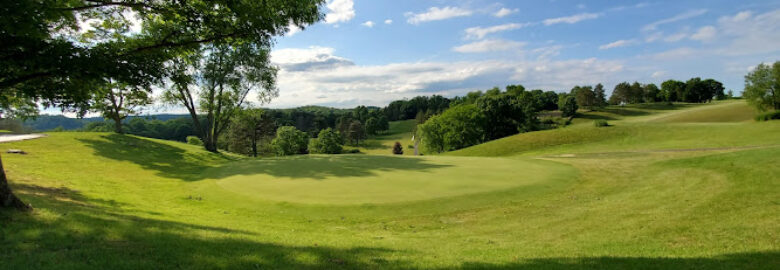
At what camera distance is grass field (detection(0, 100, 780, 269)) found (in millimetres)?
6824

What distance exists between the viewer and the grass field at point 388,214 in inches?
269

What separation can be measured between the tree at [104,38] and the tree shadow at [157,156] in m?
11.6

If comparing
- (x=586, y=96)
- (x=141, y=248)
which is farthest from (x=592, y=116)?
(x=141, y=248)

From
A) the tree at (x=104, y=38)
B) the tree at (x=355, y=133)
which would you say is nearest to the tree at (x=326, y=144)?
the tree at (x=355, y=133)

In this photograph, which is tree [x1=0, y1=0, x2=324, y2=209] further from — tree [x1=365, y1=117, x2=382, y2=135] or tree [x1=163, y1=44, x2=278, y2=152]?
tree [x1=365, y1=117, x2=382, y2=135]

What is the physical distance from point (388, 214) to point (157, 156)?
2330 cm

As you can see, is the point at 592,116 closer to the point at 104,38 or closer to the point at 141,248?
the point at 104,38

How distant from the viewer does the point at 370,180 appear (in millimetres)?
17141

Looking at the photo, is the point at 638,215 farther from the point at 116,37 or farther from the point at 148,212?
the point at 116,37

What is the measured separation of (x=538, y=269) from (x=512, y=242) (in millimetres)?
3101

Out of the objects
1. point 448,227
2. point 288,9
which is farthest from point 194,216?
point 448,227

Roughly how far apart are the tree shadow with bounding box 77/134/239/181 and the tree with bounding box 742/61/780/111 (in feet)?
241

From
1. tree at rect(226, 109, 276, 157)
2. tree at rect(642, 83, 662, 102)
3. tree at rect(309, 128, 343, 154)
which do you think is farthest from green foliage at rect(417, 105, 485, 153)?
tree at rect(642, 83, 662, 102)

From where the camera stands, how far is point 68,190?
13102mm
